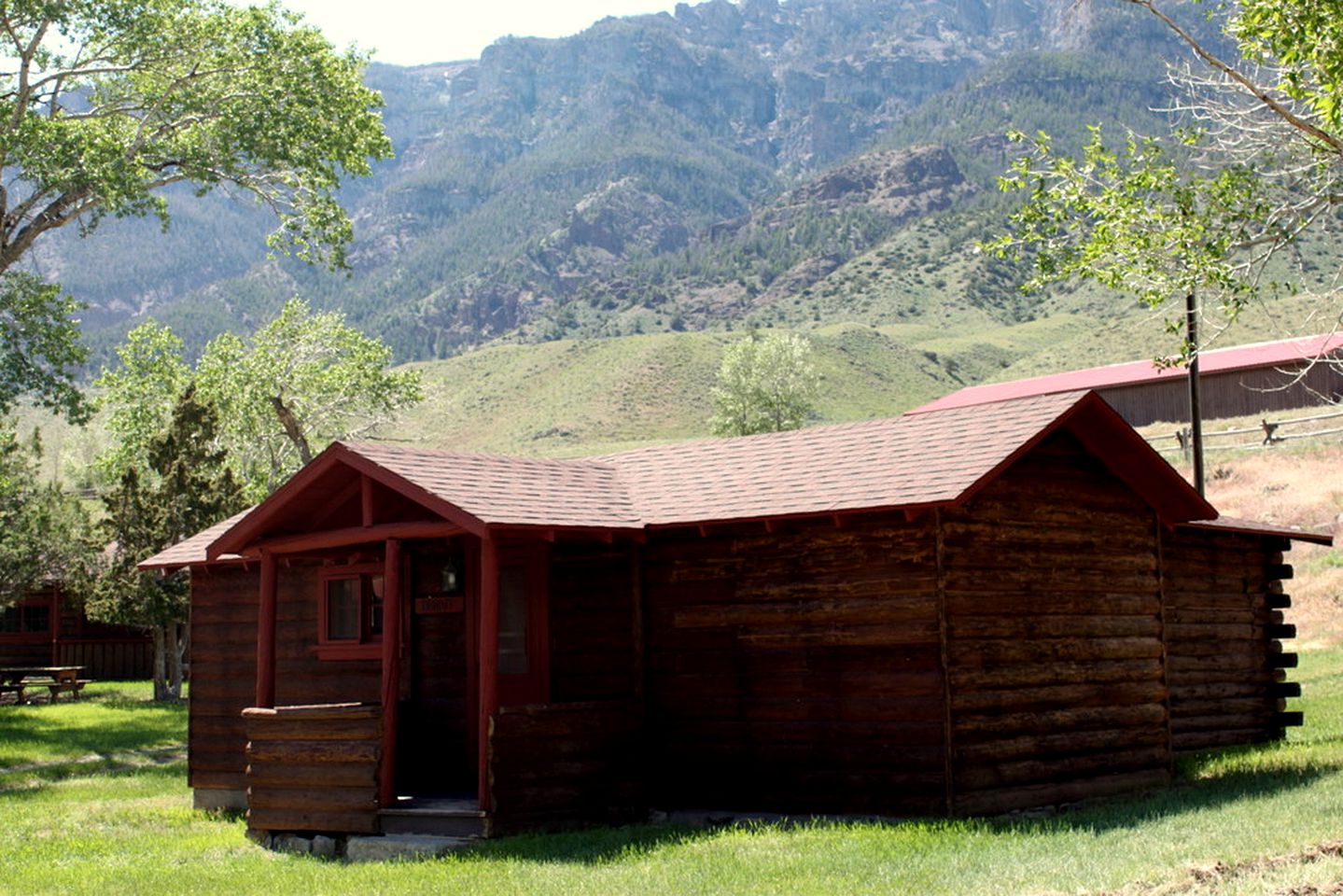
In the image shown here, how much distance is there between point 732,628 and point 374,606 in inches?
180

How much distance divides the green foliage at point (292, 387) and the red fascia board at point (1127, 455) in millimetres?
29302

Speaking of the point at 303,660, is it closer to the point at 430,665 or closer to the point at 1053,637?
the point at 430,665

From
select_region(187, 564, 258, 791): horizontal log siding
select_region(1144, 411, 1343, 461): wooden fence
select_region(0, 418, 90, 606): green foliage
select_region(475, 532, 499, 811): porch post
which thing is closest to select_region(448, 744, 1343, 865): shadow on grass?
select_region(475, 532, 499, 811): porch post

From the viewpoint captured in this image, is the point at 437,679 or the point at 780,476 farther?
the point at 437,679

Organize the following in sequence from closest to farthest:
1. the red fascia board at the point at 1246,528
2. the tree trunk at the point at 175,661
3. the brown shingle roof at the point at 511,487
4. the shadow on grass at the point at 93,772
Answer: the brown shingle roof at the point at 511,487, the red fascia board at the point at 1246,528, the shadow on grass at the point at 93,772, the tree trunk at the point at 175,661

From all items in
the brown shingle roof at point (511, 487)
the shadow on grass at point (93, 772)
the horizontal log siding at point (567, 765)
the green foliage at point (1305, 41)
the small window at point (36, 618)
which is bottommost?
the shadow on grass at point (93, 772)

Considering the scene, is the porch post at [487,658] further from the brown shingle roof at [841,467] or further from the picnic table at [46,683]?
the picnic table at [46,683]

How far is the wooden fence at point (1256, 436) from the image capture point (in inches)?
1795

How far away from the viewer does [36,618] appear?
4191cm

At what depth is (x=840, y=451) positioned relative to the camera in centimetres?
1616

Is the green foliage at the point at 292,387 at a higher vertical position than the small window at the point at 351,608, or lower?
higher

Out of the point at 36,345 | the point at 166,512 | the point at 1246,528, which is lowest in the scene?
the point at 1246,528

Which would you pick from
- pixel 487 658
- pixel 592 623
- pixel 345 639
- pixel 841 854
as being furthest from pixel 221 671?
pixel 841 854

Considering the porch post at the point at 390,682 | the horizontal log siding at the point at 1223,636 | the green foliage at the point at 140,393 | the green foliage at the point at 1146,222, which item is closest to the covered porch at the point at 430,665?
the porch post at the point at 390,682
